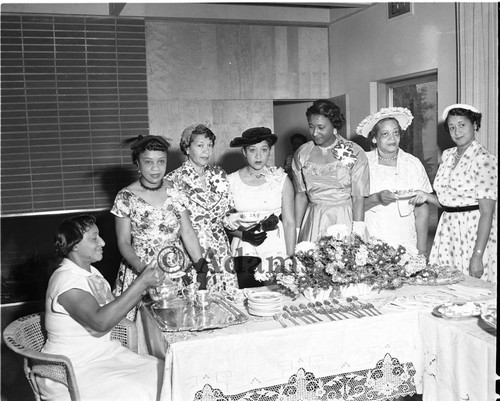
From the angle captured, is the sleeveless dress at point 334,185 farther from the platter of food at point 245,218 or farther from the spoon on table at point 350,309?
the spoon on table at point 350,309

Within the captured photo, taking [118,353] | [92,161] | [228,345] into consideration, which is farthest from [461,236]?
[92,161]

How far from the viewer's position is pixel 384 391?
8.63ft

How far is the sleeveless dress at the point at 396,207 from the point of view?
421 cm

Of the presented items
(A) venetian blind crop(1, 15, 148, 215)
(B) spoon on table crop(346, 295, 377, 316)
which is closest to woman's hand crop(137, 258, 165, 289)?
(B) spoon on table crop(346, 295, 377, 316)

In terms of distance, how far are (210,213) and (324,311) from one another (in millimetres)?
1446

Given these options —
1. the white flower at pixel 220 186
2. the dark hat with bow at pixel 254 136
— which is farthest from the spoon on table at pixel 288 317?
the dark hat with bow at pixel 254 136

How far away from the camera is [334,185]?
13.6 feet

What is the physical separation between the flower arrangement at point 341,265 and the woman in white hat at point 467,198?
3.54 ft

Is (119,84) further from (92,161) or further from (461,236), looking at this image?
(461,236)

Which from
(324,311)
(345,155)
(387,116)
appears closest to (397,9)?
(387,116)

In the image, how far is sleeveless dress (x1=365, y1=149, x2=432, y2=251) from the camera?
4.21m

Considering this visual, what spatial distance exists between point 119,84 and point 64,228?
436cm

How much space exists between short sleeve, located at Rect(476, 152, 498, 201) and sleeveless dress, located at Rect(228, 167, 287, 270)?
134 cm

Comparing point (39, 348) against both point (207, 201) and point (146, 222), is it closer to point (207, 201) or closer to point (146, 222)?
point (146, 222)
